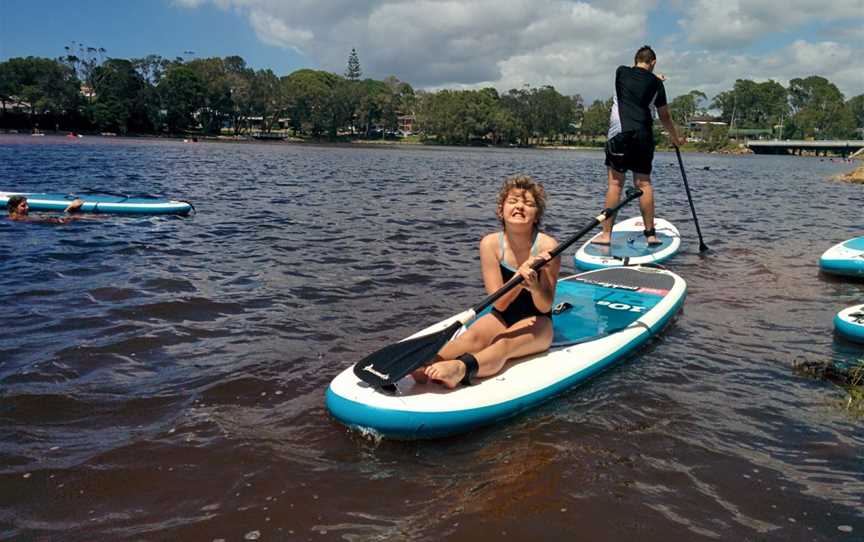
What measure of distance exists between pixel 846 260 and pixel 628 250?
9.42 ft

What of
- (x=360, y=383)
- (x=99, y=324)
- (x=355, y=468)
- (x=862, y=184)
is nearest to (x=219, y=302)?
(x=99, y=324)

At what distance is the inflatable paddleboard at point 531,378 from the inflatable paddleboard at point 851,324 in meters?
1.45

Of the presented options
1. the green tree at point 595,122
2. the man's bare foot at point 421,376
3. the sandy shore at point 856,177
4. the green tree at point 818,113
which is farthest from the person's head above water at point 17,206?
the green tree at point 818,113

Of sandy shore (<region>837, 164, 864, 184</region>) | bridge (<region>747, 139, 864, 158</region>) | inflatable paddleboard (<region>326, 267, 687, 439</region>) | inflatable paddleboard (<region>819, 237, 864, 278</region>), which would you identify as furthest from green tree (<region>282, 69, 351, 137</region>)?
inflatable paddleboard (<region>326, 267, 687, 439</region>)

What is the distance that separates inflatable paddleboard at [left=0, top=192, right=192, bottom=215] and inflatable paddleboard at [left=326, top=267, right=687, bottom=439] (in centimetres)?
977

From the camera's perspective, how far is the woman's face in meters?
4.58

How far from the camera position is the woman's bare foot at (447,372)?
4.05 metres

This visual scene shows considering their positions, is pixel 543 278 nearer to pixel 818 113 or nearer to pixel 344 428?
pixel 344 428

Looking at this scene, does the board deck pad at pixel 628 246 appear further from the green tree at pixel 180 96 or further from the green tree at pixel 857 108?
the green tree at pixel 857 108

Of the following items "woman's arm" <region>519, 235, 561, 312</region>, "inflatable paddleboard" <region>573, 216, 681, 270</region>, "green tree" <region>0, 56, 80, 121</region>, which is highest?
"green tree" <region>0, 56, 80, 121</region>

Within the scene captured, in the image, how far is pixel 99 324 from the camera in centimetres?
611

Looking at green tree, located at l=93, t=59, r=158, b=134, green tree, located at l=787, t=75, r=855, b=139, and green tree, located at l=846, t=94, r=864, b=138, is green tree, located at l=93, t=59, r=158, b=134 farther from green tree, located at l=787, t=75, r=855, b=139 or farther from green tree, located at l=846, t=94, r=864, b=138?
green tree, located at l=846, t=94, r=864, b=138

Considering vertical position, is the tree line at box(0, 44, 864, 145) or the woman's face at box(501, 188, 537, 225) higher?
the tree line at box(0, 44, 864, 145)

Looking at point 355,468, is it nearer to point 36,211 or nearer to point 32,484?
point 32,484
